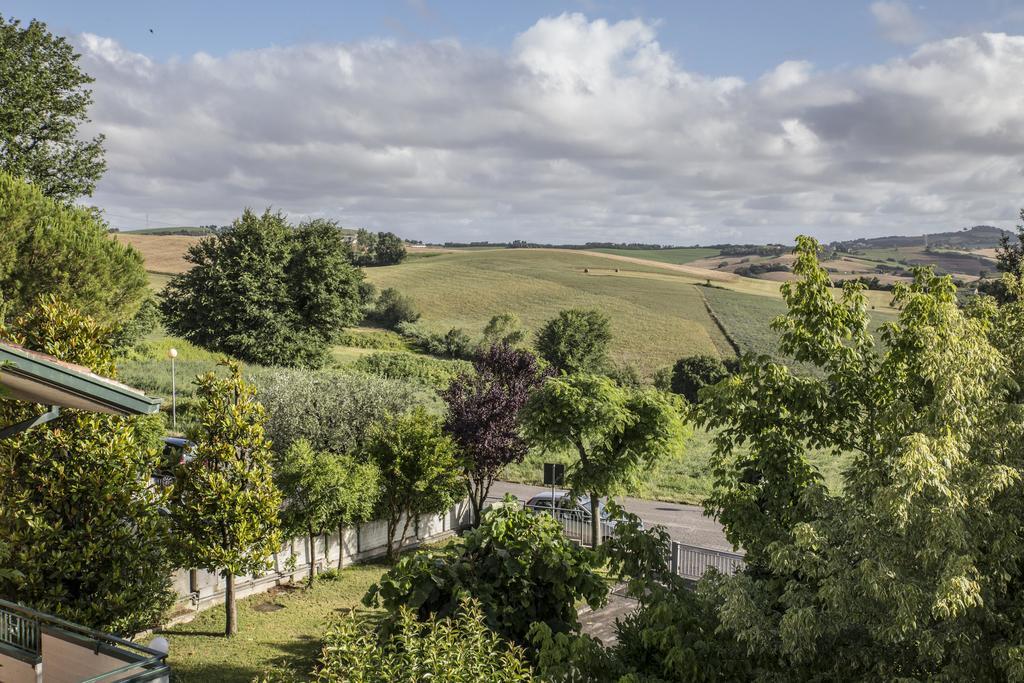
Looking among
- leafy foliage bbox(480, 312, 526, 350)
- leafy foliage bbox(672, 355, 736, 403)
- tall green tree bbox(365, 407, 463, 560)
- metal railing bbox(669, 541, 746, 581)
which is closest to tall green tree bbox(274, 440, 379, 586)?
tall green tree bbox(365, 407, 463, 560)

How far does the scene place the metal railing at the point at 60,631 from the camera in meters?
6.80

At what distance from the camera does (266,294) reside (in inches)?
1714

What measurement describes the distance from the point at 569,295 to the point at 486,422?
230ft

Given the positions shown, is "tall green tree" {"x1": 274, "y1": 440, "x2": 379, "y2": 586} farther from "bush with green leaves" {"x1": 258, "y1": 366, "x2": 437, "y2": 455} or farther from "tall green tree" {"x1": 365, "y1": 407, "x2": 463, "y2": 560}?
"bush with green leaves" {"x1": 258, "y1": 366, "x2": 437, "y2": 455}

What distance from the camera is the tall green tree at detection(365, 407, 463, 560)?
1939cm

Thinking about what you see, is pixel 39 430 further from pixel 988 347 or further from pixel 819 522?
pixel 988 347

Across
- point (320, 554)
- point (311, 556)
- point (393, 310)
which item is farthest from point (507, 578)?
point (393, 310)

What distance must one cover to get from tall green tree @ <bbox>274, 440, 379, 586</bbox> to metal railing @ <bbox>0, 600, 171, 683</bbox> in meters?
7.98

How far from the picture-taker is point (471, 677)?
Result: 4.45 m

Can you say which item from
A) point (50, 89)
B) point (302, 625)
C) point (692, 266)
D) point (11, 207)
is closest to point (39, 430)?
point (302, 625)

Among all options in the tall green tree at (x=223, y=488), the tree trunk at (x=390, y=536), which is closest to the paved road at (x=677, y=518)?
the tree trunk at (x=390, y=536)

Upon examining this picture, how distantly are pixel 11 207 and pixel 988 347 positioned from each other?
97.1 feet

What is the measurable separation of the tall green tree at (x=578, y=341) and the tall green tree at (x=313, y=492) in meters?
45.7

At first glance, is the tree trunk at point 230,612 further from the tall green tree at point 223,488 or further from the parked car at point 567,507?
the parked car at point 567,507
